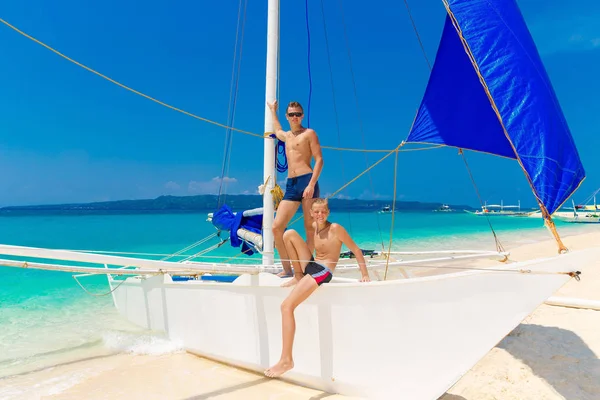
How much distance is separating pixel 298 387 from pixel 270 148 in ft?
A: 8.86

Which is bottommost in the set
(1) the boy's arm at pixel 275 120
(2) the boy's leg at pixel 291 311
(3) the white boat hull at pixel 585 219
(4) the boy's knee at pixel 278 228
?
(3) the white boat hull at pixel 585 219

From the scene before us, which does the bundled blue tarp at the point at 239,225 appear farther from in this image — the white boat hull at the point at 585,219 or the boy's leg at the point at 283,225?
the white boat hull at the point at 585,219

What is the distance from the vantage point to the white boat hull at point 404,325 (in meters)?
3.22

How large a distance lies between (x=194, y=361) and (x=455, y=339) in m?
3.27

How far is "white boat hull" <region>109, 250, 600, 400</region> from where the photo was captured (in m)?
3.22

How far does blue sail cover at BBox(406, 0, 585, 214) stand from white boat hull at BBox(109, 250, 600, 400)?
812 mm

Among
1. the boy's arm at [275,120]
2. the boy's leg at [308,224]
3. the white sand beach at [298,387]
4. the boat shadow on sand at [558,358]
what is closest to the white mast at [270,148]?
the boy's arm at [275,120]

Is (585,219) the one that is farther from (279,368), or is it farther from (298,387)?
(279,368)

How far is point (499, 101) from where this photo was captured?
352 cm

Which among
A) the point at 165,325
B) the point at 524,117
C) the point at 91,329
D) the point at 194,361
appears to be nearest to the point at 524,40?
the point at 524,117

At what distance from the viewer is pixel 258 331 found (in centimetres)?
419

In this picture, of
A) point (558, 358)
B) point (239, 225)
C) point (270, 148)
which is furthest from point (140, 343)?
point (558, 358)

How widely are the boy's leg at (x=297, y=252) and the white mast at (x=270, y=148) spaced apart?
1050 millimetres

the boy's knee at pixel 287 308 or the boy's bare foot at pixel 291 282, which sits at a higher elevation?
the boy's bare foot at pixel 291 282
